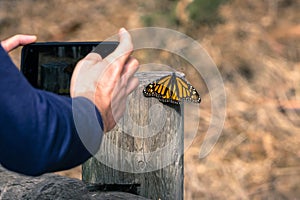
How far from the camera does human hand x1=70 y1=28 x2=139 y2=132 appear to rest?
1497mm

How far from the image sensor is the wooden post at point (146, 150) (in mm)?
2467

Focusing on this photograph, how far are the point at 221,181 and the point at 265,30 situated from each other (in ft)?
7.18

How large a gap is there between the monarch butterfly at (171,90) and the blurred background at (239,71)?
281 cm

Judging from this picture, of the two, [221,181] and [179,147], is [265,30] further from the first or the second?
[179,147]

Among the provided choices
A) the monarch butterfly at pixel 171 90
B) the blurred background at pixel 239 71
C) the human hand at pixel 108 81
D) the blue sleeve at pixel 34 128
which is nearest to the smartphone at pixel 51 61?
the monarch butterfly at pixel 171 90

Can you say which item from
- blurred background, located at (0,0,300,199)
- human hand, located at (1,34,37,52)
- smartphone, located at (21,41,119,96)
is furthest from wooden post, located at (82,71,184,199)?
blurred background, located at (0,0,300,199)

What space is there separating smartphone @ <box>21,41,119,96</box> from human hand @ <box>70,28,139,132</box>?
441mm

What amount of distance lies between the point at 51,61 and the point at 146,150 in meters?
0.56

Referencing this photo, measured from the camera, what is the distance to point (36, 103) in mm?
1283

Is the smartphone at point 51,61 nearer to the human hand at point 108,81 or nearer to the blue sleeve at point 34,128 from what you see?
the human hand at point 108,81

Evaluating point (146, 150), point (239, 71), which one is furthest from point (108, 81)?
point (239, 71)

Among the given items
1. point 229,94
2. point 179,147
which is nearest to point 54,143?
point 179,147

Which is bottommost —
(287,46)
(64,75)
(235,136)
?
(64,75)

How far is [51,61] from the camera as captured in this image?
7.04ft
